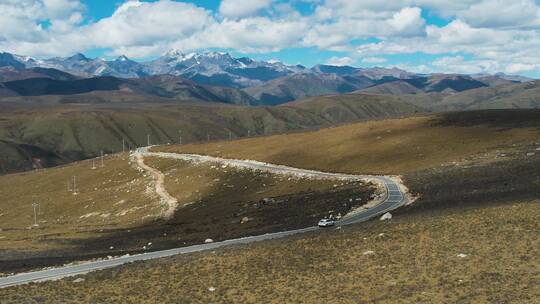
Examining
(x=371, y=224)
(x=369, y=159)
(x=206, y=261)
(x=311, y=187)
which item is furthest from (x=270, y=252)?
(x=369, y=159)

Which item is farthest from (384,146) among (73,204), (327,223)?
(73,204)

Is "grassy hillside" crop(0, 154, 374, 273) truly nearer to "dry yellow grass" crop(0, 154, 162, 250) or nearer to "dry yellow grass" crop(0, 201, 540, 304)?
"dry yellow grass" crop(0, 154, 162, 250)

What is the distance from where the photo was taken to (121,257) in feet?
165

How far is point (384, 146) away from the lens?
118 m

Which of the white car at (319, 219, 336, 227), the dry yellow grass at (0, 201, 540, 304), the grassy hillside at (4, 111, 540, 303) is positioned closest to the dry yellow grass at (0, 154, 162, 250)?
the white car at (319, 219, 336, 227)

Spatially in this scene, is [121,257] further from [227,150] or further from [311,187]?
[227,150]

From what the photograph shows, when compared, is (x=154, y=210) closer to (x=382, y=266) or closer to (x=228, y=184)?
(x=228, y=184)

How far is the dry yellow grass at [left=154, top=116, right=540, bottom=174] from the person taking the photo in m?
98.8

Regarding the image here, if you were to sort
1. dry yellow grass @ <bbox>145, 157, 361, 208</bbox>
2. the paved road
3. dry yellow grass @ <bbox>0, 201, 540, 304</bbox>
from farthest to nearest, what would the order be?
dry yellow grass @ <bbox>145, 157, 361, 208</bbox>
the paved road
dry yellow grass @ <bbox>0, 201, 540, 304</bbox>

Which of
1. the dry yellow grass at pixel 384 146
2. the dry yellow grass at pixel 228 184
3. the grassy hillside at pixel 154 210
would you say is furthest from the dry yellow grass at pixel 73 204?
the dry yellow grass at pixel 384 146

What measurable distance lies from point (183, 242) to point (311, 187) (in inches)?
1373

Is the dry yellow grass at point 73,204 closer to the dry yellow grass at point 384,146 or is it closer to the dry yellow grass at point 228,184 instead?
the dry yellow grass at point 228,184

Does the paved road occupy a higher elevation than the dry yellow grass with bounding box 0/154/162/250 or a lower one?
higher

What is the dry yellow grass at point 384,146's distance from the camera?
9875 cm
